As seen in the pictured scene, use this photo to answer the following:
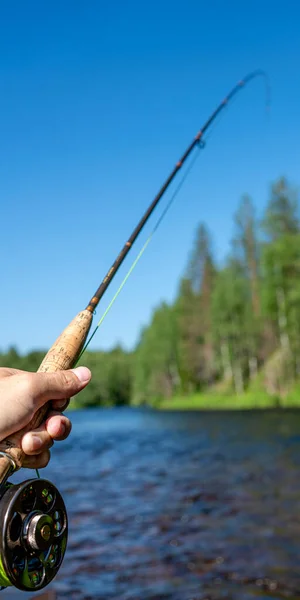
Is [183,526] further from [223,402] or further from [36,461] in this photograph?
[223,402]

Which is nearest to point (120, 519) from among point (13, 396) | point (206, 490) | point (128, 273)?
point (206, 490)

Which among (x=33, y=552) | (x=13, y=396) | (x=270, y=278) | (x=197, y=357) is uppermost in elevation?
(x=270, y=278)

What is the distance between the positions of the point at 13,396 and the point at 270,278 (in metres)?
39.4

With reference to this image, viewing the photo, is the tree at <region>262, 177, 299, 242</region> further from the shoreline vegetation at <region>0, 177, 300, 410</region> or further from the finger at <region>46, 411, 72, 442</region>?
the finger at <region>46, 411, 72, 442</region>

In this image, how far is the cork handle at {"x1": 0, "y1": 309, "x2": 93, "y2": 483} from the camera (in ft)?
6.03

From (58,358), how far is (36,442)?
0.40 meters

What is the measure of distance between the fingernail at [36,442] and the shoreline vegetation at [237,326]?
30502mm

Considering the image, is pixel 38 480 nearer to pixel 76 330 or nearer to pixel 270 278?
pixel 76 330

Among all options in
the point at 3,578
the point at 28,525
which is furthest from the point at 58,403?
the point at 3,578

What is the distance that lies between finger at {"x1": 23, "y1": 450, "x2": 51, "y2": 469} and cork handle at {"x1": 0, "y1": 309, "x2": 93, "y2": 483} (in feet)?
0.09

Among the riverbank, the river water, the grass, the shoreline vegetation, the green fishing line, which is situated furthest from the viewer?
the shoreline vegetation

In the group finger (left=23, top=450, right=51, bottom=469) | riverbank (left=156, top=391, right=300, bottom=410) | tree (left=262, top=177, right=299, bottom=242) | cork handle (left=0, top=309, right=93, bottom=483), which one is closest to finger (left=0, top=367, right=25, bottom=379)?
cork handle (left=0, top=309, right=93, bottom=483)

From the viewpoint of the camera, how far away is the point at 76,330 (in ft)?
7.59

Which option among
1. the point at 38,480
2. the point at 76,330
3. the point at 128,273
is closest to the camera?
the point at 38,480
